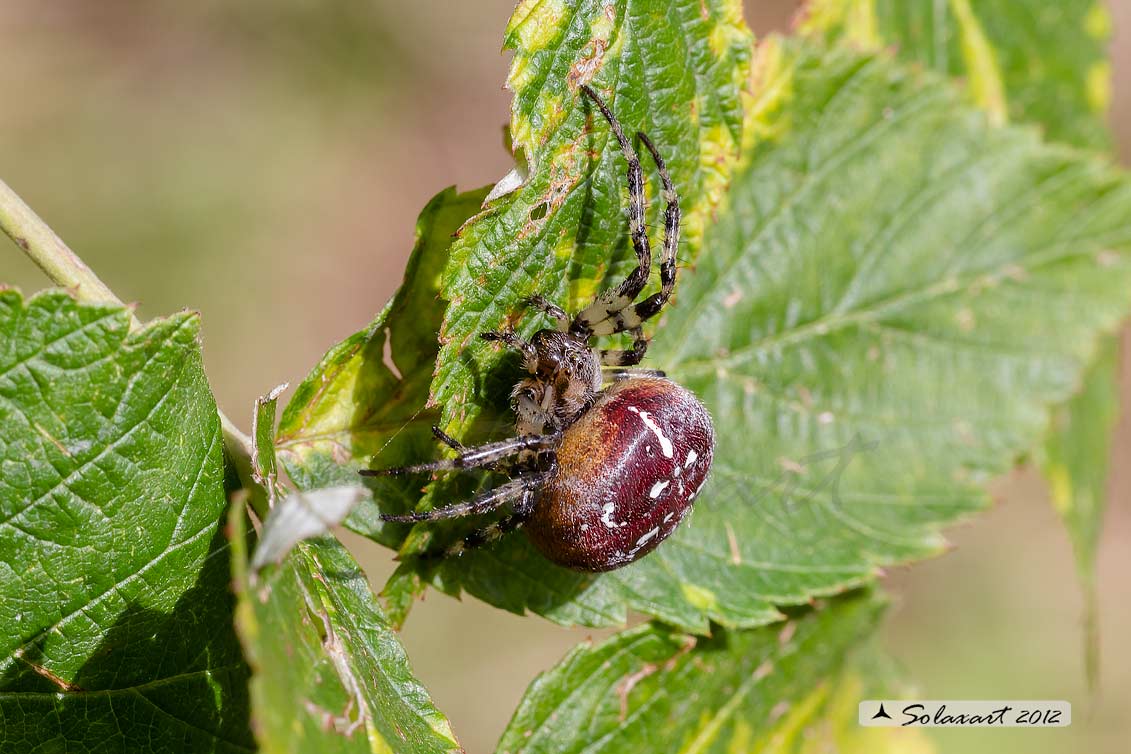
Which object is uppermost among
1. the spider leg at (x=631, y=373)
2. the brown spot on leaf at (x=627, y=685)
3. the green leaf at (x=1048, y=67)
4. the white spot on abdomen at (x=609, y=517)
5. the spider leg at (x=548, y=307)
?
the green leaf at (x=1048, y=67)

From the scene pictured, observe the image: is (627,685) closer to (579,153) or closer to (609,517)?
(609,517)

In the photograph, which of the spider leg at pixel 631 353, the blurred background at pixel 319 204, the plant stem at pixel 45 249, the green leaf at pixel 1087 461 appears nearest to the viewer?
the plant stem at pixel 45 249

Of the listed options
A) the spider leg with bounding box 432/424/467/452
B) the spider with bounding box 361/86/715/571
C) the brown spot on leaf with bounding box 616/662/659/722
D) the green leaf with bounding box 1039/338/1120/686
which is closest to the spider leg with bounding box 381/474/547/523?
the spider with bounding box 361/86/715/571

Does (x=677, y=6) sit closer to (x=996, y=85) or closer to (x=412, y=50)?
(x=996, y=85)

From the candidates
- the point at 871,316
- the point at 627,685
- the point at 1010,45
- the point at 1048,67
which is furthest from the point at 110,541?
the point at 1048,67

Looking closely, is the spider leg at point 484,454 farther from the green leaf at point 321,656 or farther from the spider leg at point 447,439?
the green leaf at point 321,656

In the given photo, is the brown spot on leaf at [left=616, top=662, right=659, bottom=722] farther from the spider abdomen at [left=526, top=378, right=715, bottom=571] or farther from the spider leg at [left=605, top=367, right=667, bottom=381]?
the spider leg at [left=605, top=367, right=667, bottom=381]

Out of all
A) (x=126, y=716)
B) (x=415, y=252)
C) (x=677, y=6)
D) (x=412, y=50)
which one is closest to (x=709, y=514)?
(x=415, y=252)

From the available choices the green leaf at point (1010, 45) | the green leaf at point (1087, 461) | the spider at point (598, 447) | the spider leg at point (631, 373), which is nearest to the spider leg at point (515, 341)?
the spider at point (598, 447)
